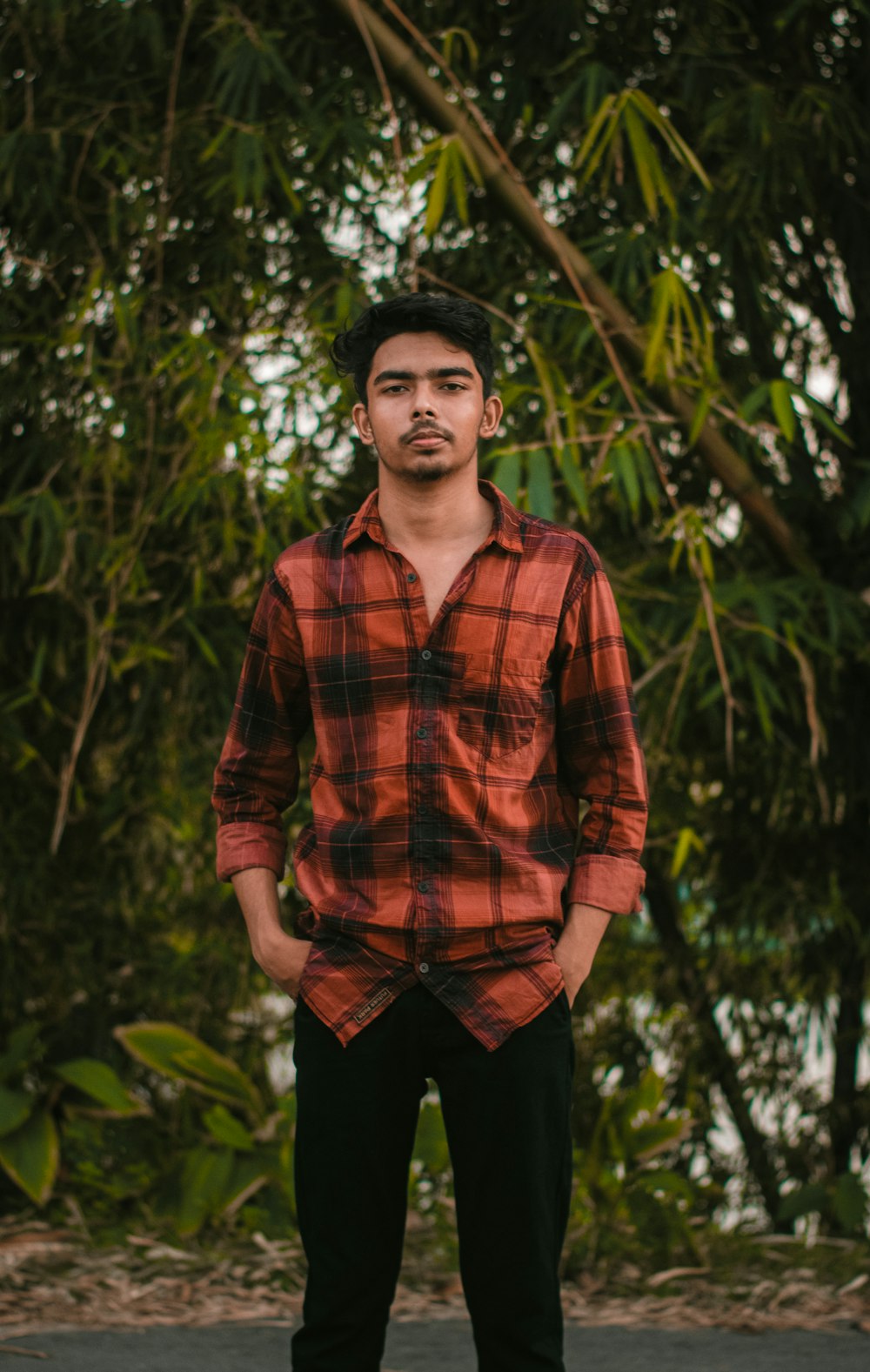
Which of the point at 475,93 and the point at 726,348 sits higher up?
the point at 475,93

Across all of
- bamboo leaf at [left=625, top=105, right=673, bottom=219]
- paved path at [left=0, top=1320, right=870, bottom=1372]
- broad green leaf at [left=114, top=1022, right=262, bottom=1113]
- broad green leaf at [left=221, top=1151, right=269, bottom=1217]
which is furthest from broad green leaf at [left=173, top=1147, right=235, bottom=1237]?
bamboo leaf at [left=625, top=105, right=673, bottom=219]

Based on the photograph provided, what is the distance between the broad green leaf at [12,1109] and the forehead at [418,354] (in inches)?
86.9

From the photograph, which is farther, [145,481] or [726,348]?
[726,348]

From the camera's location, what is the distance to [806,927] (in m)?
3.20

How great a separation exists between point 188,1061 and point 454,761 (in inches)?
71.9

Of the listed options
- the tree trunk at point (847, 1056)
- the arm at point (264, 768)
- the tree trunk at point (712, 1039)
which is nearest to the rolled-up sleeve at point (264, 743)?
the arm at point (264, 768)

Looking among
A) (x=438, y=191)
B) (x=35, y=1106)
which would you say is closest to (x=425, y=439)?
(x=438, y=191)

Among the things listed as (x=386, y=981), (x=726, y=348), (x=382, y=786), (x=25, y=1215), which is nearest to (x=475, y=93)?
(x=726, y=348)

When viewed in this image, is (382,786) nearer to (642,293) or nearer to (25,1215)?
(642,293)

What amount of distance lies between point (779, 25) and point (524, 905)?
205 centimetres

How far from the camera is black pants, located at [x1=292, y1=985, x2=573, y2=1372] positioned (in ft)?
5.17

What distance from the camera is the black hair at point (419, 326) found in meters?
1.64

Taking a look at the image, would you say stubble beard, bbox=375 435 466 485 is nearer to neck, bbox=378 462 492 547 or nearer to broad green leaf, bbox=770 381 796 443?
neck, bbox=378 462 492 547

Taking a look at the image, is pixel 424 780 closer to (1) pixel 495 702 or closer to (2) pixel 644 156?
(1) pixel 495 702
